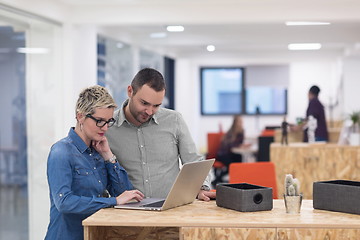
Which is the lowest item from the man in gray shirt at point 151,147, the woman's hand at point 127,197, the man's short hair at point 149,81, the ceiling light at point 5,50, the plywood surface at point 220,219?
the plywood surface at point 220,219

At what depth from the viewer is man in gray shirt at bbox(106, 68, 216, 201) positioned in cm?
390

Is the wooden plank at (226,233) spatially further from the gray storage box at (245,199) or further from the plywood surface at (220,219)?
the gray storage box at (245,199)

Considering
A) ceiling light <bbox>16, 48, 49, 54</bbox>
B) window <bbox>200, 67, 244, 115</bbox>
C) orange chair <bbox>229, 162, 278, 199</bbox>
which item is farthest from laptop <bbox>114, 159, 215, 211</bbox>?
window <bbox>200, 67, 244, 115</bbox>

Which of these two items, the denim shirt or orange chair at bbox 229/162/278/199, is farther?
orange chair at bbox 229/162/278/199

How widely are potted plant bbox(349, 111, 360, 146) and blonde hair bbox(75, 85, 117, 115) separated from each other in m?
5.71

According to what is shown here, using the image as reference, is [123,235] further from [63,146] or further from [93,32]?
[93,32]

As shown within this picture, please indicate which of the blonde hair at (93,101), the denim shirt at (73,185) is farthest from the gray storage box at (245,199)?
the blonde hair at (93,101)

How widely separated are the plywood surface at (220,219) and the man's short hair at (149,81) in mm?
705

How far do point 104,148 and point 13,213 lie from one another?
10.4 feet

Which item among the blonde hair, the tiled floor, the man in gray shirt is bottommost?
the tiled floor

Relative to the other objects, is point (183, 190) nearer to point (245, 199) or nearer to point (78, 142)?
point (245, 199)

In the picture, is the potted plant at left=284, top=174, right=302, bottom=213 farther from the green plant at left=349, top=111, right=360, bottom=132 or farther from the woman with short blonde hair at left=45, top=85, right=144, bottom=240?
the green plant at left=349, top=111, right=360, bottom=132

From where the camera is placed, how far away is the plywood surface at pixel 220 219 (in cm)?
313

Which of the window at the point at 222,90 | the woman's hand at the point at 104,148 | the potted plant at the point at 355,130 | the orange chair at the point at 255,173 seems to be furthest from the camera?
the window at the point at 222,90
